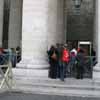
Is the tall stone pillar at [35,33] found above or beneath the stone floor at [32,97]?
above

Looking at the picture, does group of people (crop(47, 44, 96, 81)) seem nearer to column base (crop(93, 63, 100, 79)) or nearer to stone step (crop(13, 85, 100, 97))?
column base (crop(93, 63, 100, 79))

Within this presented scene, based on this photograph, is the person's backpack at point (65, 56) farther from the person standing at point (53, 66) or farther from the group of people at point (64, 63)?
the person standing at point (53, 66)

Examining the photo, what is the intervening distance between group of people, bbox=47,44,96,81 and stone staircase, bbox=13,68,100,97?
1.53 ft

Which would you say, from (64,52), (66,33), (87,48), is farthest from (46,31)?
(66,33)

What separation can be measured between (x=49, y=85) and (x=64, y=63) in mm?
1570

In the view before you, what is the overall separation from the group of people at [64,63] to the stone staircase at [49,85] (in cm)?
47

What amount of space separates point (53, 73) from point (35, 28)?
2.77m

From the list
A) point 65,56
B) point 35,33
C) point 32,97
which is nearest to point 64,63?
point 65,56

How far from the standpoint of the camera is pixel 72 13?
102ft

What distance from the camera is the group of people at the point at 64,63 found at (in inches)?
794

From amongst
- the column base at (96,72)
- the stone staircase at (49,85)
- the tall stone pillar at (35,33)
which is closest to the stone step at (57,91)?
the stone staircase at (49,85)

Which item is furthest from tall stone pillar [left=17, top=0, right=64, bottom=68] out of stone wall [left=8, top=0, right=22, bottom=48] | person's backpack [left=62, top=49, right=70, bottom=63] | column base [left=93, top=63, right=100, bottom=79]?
stone wall [left=8, top=0, right=22, bottom=48]

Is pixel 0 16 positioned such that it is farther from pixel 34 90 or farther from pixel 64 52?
pixel 34 90

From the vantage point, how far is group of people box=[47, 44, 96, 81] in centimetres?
2017
